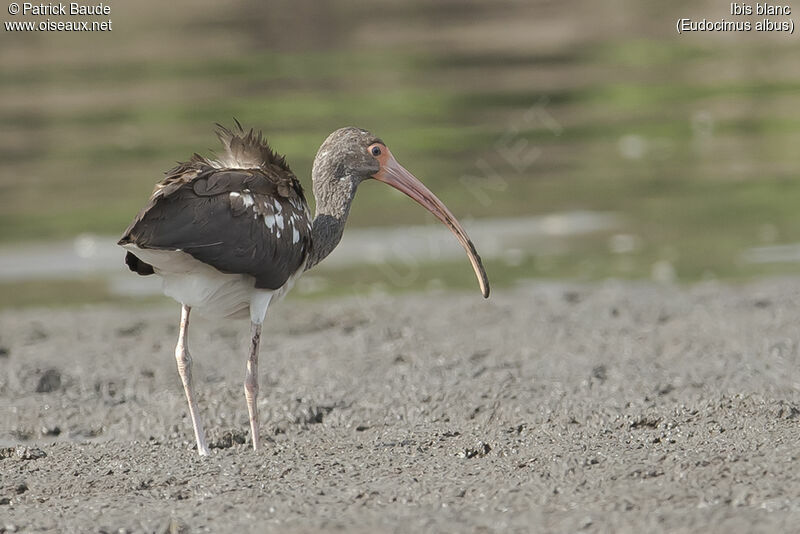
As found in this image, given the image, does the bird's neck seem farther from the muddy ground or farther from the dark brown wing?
the muddy ground

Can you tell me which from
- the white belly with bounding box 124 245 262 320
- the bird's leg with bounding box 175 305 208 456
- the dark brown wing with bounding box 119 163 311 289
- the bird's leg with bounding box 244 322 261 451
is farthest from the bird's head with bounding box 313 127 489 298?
the bird's leg with bounding box 175 305 208 456

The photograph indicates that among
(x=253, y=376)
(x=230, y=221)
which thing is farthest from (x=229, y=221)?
(x=253, y=376)

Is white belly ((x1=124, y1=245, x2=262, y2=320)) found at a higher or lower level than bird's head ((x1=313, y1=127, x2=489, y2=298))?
lower

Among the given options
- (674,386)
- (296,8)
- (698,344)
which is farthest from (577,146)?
(296,8)

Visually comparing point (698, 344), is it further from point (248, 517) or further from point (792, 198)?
point (792, 198)

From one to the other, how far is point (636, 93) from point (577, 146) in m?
4.08

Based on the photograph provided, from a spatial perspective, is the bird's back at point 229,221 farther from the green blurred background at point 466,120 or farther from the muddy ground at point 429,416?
the green blurred background at point 466,120

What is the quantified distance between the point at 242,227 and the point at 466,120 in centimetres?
1293

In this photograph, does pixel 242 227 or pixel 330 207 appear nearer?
pixel 242 227

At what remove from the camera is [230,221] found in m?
6.71

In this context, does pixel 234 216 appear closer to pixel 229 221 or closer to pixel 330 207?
pixel 229 221

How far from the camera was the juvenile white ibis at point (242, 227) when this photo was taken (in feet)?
21.4

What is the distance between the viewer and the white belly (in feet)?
22.3

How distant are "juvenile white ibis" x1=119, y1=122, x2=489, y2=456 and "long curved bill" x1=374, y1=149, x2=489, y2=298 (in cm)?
2
